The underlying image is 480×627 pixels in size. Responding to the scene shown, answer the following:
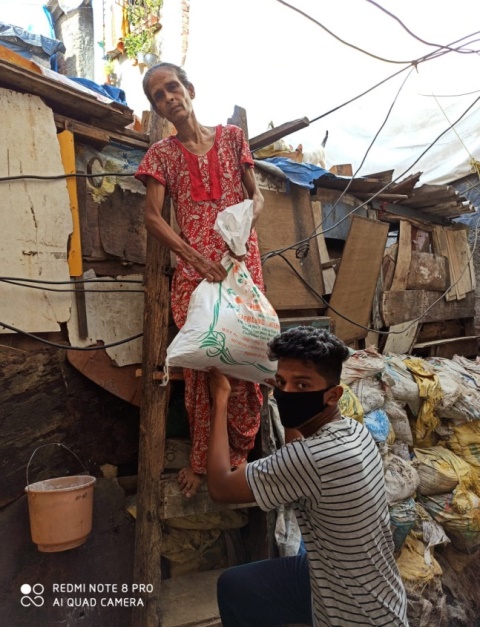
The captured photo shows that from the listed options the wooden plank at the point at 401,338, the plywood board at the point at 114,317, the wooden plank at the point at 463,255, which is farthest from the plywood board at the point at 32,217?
the wooden plank at the point at 463,255

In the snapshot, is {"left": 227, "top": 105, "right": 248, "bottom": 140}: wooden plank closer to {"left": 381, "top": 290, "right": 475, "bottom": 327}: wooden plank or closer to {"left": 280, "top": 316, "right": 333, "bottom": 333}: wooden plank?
{"left": 280, "top": 316, "right": 333, "bottom": 333}: wooden plank

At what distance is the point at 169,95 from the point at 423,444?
3.65 meters

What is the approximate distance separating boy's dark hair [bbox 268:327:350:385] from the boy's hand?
0.32 metres

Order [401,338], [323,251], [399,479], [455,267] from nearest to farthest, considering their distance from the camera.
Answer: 1. [399,479]
2. [323,251]
3. [401,338]
4. [455,267]

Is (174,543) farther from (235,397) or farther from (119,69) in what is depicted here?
(119,69)

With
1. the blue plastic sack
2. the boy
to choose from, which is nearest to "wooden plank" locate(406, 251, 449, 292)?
the blue plastic sack

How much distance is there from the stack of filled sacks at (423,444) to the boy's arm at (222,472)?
1906mm

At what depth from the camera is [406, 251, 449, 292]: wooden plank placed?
224 inches

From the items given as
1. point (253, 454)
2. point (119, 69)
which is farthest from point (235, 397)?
point (119, 69)

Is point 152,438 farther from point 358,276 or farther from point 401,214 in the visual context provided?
point 401,214

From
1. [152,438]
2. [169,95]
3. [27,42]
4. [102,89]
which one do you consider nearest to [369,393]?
[152,438]

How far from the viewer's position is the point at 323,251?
4.55m

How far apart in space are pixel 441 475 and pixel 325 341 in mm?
2804

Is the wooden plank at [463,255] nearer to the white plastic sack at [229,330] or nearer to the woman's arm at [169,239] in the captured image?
the white plastic sack at [229,330]
